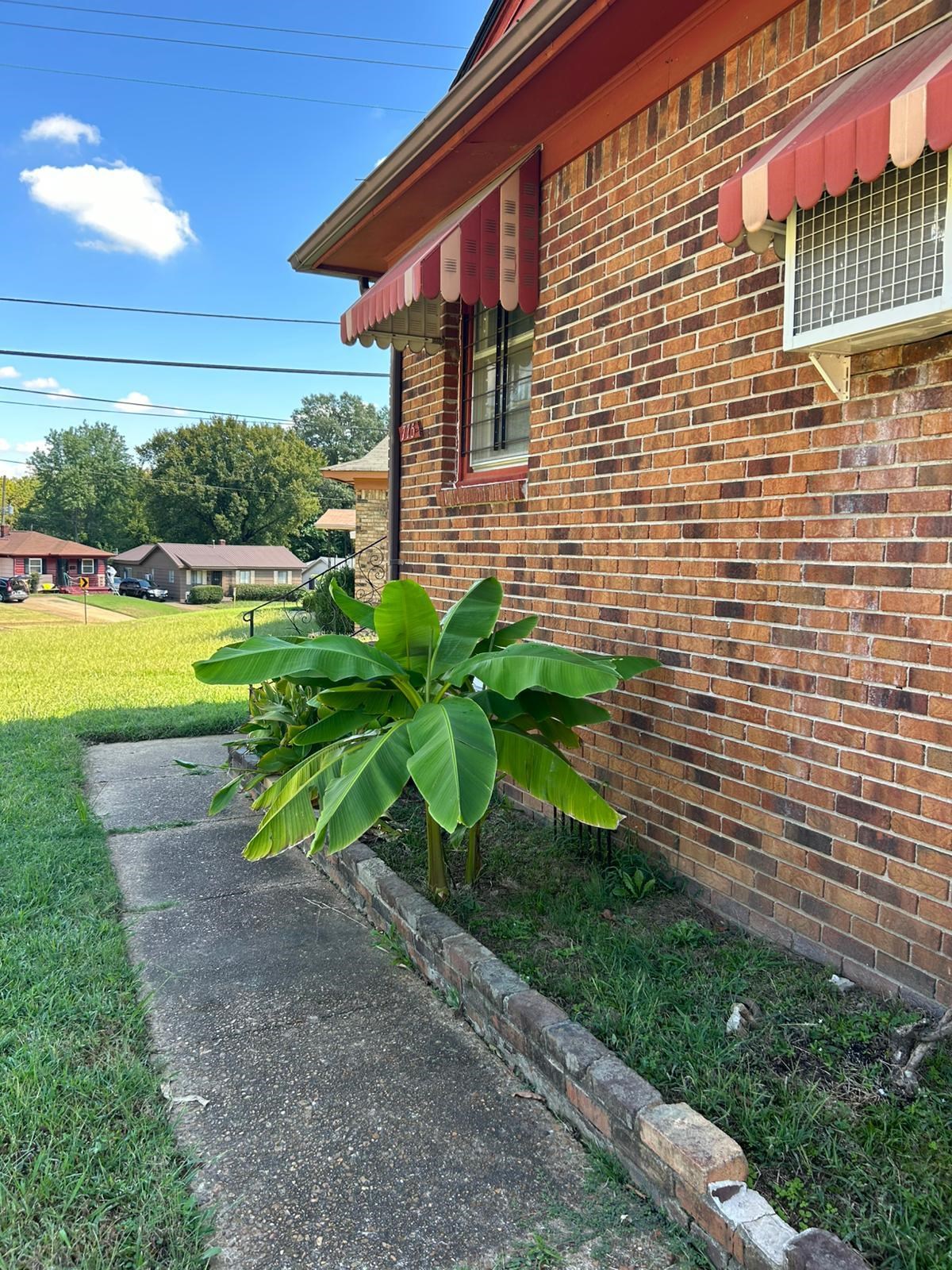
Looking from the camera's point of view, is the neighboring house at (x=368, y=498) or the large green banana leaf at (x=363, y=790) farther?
the neighboring house at (x=368, y=498)

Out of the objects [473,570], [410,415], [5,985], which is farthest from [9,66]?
[5,985]

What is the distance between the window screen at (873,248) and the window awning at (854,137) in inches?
6.5

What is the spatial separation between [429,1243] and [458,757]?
1.34 meters

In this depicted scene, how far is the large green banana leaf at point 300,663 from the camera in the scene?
354 centimetres

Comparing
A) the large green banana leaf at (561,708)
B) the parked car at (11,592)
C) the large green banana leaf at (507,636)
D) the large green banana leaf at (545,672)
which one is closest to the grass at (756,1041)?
the large green banana leaf at (561,708)

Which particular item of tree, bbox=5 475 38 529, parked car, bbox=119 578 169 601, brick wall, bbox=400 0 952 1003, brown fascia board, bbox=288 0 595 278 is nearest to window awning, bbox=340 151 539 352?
brick wall, bbox=400 0 952 1003

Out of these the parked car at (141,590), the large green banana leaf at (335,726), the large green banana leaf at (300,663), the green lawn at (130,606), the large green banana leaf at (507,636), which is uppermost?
the large green banana leaf at (507,636)

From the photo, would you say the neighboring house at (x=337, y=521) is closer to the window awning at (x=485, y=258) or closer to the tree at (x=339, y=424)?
the window awning at (x=485, y=258)

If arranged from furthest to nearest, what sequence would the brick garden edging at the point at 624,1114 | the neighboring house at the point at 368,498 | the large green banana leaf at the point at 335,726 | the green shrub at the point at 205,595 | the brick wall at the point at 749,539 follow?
the green shrub at the point at 205,595
the neighboring house at the point at 368,498
the large green banana leaf at the point at 335,726
the brick wall at the point at 749,539
the brick garden edging at the point at 624,1114

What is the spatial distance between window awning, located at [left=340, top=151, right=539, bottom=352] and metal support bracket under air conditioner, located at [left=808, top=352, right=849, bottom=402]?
7.57 ft

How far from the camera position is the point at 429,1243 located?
2.03 metres

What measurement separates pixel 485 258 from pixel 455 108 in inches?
28.6

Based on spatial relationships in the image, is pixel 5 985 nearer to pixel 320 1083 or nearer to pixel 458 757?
pixel 320 1083

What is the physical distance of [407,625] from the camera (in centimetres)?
366
